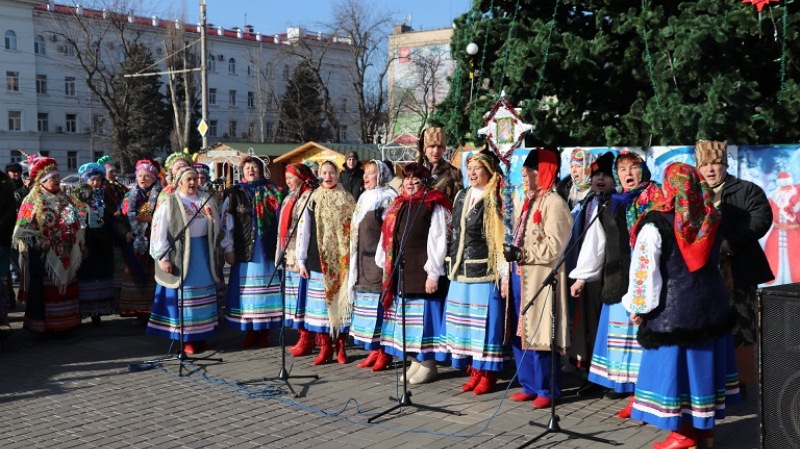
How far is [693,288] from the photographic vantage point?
4.91m

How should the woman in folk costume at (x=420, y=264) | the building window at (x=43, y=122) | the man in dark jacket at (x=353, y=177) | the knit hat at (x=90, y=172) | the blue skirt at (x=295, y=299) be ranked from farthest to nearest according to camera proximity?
the building window at (x=43, y=122) < the man in dark jacket at (x=353, y=177) < the knit hat at (x=90, y=172) < the blue skirt at (x=295, y=299) < the woman in folk costume at (x=420, y=264)

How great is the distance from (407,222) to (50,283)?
4.32 meters

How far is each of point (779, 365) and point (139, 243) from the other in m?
7.19

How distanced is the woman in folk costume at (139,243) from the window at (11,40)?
2086 inches

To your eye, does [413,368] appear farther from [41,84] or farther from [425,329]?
[41,84]

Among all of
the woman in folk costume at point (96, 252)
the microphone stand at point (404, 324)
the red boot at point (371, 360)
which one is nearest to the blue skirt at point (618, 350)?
the microphone stand at point (404, 324)

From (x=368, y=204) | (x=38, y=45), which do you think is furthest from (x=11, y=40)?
(x=368, y=204)

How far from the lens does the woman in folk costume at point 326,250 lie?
774cm

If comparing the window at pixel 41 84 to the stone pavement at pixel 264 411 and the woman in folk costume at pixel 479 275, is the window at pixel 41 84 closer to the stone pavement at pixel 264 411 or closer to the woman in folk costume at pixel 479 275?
the stone pavement at pixel 264 411

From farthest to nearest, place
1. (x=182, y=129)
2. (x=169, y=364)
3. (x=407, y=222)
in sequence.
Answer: (x=182, y=129)
(x=169, y=364)
(x=407, y=222)

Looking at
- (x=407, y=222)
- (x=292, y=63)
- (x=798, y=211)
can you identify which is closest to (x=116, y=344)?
(x=407, y=222)

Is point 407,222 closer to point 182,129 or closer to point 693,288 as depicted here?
point 693,288

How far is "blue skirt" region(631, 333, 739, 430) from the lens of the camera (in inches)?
193

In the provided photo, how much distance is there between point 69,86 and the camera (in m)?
59.6
